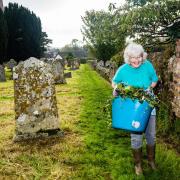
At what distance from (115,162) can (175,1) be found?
347 inches

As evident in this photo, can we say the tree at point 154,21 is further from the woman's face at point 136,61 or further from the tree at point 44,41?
the tree at point 44,41

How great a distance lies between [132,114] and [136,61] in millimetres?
716

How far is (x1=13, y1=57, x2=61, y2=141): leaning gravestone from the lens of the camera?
6082mm

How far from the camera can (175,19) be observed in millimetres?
12492

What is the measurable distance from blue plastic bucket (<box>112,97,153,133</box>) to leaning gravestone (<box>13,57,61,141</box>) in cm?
248

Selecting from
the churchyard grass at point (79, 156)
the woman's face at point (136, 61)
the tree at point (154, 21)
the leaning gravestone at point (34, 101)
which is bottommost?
the churchyard grass at point (79, 156)

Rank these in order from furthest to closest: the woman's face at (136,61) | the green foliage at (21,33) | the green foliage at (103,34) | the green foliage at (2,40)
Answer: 1. the green foliage at (21,33)
2. the green foliage at (2,40)
3. the green foliage at (103,34)
4. the woman's face at (136,61)

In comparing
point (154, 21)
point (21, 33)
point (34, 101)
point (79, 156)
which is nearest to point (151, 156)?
point (79, 156)

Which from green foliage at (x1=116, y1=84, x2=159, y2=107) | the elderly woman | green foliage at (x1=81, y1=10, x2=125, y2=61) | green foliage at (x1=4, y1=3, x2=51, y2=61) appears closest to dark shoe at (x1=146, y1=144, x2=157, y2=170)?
the elderly woman

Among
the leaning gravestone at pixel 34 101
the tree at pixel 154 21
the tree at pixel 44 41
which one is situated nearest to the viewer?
the leaning gravestone at pixel 34 101

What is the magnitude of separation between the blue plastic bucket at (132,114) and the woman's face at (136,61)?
51cm

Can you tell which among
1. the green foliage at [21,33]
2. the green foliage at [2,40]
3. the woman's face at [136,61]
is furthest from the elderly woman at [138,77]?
the green foliage at [21,33]

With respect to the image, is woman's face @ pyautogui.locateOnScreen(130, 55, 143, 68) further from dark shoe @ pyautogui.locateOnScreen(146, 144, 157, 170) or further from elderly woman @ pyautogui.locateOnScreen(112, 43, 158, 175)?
dark shoe @ pyautogui.locateOnScreen(146, 144, 157, 170)

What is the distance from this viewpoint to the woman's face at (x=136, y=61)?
4.14 m
